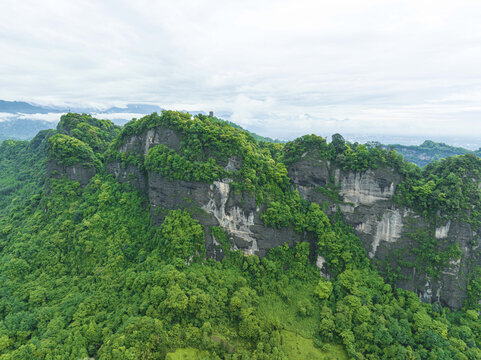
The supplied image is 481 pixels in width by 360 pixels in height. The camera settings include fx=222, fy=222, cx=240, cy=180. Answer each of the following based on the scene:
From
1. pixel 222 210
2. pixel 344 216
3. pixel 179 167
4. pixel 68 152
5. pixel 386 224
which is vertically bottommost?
pixel 386 224

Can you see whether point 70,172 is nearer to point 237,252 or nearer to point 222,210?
point 222,210

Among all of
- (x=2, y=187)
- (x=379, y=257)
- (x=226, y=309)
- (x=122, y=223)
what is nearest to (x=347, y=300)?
(x=379, y=257)

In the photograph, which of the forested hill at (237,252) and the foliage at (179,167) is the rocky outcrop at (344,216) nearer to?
the forested hill at (237,252)

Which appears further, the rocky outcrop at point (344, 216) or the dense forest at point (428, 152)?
the dense forest at point (428, 152)

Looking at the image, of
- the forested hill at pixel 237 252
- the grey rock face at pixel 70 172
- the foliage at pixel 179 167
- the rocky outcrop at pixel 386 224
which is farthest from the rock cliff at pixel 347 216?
the grey rock face at pixel 70 172

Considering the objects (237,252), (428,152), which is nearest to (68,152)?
(237,252)

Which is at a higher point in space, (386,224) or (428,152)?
(428,152)
